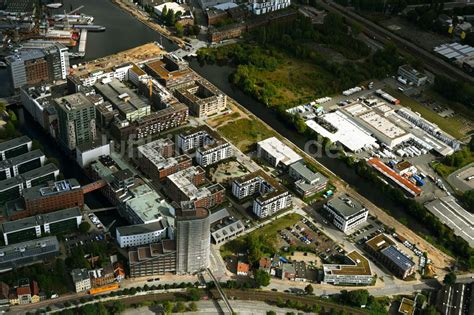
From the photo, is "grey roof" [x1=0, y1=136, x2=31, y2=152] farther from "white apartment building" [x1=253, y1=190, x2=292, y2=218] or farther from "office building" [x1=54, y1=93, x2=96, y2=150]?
"white apartment building" [x1=253, y1=190, x2=292, y2=218]

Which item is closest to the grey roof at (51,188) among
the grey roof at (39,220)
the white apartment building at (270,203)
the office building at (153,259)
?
the grey roof at (39,220)

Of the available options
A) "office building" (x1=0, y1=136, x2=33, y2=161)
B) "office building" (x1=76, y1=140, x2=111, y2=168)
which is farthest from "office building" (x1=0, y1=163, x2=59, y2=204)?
"office building" (x1=0, y1=136, x2=33, y2=161)

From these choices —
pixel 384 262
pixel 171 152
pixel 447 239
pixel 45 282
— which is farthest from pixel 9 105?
pixel 447 239

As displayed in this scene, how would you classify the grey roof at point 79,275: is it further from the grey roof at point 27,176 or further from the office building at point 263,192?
the office building at point 263,192

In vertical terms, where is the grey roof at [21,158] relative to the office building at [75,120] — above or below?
below

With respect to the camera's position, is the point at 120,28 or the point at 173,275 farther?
the point at 120,28

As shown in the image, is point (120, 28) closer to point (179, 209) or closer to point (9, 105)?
point (9, 105)

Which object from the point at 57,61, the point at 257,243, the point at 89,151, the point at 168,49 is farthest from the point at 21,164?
the point at 168,49
